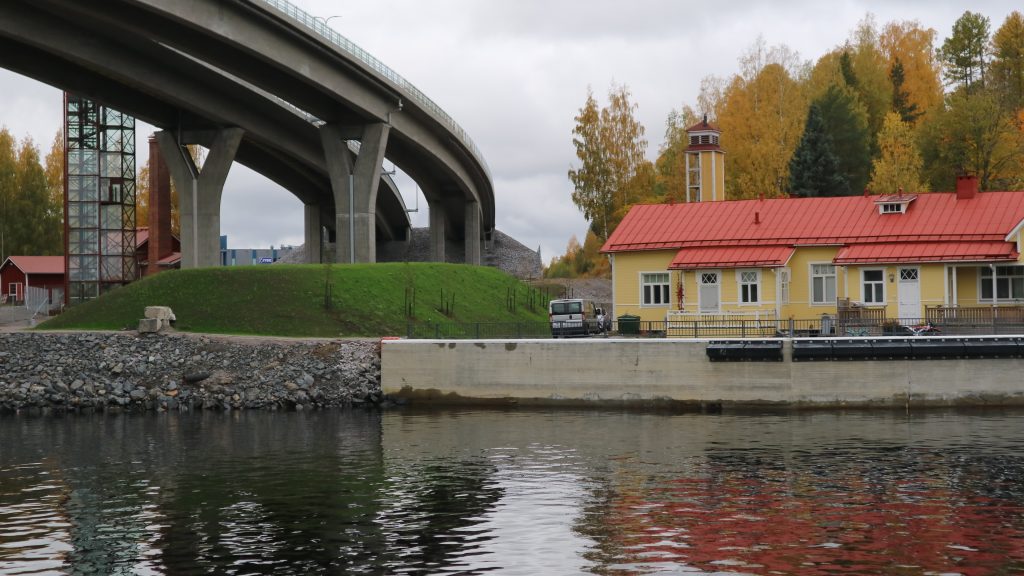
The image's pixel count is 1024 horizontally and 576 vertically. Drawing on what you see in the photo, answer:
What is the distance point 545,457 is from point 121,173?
63.8 meters

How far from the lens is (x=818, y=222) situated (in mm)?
53969

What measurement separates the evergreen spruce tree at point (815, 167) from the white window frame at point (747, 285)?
26720mm

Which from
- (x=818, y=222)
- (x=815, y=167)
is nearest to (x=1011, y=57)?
(x=815, y=167)

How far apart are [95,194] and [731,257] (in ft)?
176

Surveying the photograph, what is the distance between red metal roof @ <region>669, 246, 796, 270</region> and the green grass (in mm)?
15548

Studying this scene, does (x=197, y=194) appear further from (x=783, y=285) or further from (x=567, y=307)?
(x=783, y=285)

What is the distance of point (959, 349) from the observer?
42.6 m

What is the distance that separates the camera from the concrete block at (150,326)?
53.4 meters

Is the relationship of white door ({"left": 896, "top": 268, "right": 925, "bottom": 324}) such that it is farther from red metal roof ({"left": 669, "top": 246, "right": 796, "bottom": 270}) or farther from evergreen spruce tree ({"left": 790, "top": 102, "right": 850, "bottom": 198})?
evergreen spruce tree ({"left": 790, "top": 102, "right": 850, "bottom": 198})

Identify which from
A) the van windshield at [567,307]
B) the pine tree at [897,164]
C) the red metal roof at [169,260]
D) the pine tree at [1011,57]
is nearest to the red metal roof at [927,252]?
the van windshield at [567,307]

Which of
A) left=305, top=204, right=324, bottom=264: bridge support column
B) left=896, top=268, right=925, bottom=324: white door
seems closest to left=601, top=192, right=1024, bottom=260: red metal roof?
left=896, top=268, right=925, bottom=324: white door

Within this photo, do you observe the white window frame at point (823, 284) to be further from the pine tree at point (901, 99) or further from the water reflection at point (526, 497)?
the pine tree at point (901, 99)

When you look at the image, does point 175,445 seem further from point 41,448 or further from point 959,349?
point 959,349

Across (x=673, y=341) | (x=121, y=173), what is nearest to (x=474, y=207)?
(x=121, y=173)
